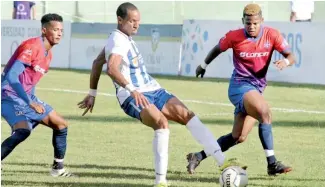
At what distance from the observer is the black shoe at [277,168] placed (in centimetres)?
937

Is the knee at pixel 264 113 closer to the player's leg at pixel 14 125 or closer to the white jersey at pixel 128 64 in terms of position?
the white jersey at pixel 128 64

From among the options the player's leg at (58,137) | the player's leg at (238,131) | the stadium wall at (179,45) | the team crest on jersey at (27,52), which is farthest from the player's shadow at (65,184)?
the stadium wall at (179,45)

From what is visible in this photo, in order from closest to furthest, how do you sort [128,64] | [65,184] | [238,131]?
[128,64] → [65,184] → [238,131]

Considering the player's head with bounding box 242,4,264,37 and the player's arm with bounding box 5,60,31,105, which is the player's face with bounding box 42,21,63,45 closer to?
the player's arm with bounding box 5,60,31,105

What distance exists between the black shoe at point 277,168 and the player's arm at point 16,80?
101 inches

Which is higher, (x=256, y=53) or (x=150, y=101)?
(x=256, y=53)

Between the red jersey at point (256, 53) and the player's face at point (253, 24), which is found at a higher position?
the player's face at point (253, 24)

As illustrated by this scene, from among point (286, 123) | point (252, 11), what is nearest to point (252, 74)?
point (252, 11)

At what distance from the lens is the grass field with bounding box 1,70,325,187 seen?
943 cm

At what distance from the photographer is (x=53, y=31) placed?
941cm

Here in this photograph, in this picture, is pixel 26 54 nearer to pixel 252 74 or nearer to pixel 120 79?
pixel 120 79

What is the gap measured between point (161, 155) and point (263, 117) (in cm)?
147

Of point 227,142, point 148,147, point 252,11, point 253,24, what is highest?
point 252,11

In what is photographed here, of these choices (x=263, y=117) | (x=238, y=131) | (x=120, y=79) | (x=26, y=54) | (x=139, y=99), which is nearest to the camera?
(x=139, y=99)
